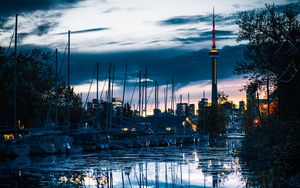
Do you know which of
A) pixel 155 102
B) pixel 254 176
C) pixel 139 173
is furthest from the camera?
pixel 155 102

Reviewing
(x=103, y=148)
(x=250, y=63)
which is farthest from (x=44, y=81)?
(x=250, y=63)

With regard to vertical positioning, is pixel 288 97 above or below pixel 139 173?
above

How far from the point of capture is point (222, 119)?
175m

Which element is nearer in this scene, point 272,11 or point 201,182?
point 201,182

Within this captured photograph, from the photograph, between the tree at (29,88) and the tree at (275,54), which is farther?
the tree at (29,88)

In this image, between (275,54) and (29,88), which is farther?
(29,88)

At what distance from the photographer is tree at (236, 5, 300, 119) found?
4106cm

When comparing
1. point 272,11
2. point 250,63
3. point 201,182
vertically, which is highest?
point 272,11

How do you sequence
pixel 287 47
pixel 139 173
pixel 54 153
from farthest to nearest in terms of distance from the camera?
pixel 54 153, pixel 287 47, pixel 139 173

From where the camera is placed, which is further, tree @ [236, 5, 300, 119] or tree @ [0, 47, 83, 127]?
tree @ [0, 47, 83, 127]

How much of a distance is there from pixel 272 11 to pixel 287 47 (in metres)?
3.07

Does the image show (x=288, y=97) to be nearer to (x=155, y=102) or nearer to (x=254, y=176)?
(x=254, y=176)

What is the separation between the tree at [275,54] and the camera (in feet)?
135

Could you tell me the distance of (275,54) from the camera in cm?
3944
